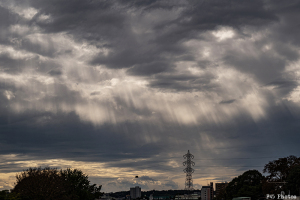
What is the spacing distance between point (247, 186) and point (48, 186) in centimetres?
9340

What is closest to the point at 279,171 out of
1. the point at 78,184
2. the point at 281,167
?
the point at 281,167

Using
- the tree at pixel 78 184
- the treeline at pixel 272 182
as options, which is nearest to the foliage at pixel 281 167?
the treeline at pixel 272 182

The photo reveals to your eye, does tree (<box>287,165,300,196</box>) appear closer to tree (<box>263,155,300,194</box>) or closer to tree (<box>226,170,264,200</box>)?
tree (<box>263,155,300,194</box>)

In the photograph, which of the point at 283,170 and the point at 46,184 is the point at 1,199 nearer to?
the point at 46,184

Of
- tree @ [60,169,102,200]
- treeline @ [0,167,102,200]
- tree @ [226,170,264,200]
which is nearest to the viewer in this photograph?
treeline @ [0,167,102,200]

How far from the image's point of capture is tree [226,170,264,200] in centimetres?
15025

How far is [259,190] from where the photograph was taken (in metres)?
151

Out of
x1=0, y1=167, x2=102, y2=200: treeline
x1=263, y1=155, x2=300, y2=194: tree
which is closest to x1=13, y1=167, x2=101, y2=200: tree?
x1=0, y1=167, x2=102, y2=200: treeline

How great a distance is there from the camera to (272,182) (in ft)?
412

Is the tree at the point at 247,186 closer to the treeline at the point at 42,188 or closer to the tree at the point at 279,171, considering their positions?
the tree at the point at 279,171

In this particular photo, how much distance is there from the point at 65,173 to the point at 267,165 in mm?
77589

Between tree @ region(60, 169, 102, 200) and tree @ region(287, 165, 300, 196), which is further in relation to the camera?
tree @ region(60, 169, 102, 200)

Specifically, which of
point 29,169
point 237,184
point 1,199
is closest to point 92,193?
point 29,169

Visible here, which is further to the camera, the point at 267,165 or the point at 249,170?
the point at 249,170
